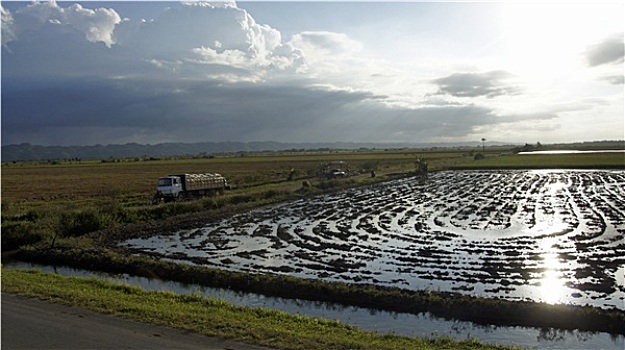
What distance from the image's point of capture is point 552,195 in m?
38.3

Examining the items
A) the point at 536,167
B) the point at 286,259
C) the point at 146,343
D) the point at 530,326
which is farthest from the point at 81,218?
the point at 536,167

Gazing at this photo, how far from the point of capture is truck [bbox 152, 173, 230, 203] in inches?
1371

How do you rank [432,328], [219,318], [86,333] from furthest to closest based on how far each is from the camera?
[432,328]
[219,318]
[86,333]

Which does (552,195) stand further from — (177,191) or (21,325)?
(21,325)

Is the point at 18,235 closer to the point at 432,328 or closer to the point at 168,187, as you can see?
the point at 168,187

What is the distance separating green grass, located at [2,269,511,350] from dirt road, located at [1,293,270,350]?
32 centimetres

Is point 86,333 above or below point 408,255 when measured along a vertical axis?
above

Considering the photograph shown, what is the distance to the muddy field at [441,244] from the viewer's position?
15.0 m

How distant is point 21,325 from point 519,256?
15.4 meters

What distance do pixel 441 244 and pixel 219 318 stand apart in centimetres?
1301

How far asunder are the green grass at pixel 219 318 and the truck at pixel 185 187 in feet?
70.7

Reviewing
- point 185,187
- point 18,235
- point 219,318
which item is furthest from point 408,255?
point 185,187

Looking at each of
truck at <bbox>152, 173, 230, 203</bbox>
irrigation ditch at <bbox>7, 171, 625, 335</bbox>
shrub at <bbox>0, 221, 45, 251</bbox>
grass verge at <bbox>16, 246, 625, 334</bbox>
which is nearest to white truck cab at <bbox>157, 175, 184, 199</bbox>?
truck at <bbox>152, 173, 230, 203</bbox>

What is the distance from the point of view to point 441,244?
2081 centimetres
